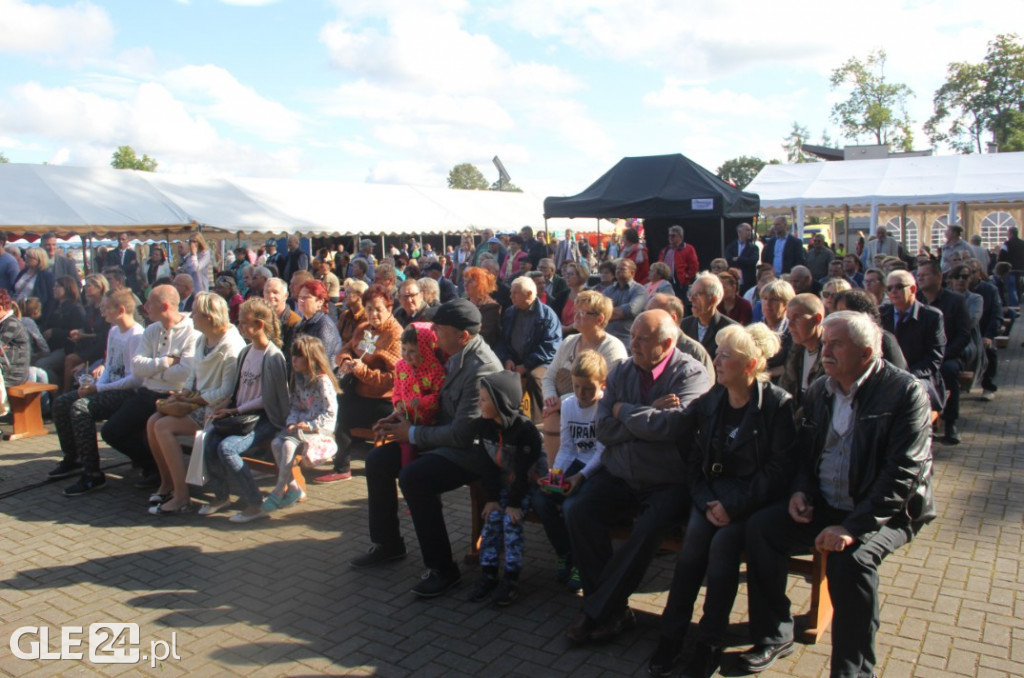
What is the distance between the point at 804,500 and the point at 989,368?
22.5 ft

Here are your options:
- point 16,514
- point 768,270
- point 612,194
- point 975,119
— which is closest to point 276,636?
point 16,514

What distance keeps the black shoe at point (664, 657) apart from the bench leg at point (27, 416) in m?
7.44

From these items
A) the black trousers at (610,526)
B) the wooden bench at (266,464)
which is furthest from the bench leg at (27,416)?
the black trousers at (610,526)

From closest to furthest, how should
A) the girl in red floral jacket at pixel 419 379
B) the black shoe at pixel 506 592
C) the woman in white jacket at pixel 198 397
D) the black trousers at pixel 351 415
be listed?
the black shoe at pixel 506 592 < the girl in red floral jacket at pixel 419 379 < the woman in white jacket at pixel 198 397 < the black trousers at pixel 351 415

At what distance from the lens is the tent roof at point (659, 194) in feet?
41.2

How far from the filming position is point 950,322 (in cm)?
701

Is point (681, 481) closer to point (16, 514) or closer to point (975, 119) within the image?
point (16, 514)

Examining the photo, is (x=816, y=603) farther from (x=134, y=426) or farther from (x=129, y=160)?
(x=129, y=160)

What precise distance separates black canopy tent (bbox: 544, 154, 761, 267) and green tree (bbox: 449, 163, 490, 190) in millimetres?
93569

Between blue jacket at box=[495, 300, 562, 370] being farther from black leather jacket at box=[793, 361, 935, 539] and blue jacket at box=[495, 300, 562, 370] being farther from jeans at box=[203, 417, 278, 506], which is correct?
black leather jacket at box=[793, 361, 935, 539]

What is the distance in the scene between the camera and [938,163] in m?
20.2

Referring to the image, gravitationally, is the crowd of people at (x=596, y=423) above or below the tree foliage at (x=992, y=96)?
below

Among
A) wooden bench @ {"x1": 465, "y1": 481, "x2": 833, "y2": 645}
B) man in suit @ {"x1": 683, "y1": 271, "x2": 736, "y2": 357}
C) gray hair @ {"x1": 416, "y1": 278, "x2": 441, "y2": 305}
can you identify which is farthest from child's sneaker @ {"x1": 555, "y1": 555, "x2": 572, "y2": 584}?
gray hair @ {"x1": 416, "y1": 278, "x2": 441, "y2": 305}

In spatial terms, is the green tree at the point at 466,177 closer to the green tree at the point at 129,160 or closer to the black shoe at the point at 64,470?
the green tree at the point at 129,160
